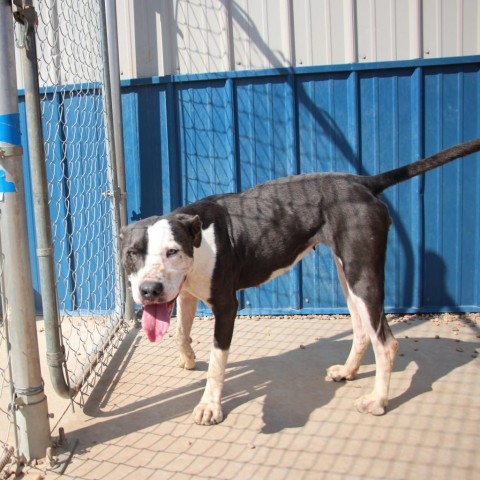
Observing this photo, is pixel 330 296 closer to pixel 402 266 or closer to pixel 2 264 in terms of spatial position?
pixel 402 266

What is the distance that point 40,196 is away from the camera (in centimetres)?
281

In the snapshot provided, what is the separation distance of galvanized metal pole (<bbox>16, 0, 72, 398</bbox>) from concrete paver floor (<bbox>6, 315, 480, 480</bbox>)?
416 mm

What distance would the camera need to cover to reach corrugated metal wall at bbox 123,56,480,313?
475 cm

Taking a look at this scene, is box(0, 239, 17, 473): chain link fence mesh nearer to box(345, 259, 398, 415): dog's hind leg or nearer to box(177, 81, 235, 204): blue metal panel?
box(345, 259, 398, 415): dog's hind leg

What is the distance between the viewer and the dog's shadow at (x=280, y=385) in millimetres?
3207

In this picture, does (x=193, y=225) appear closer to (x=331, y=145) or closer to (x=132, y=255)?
(x=132, y=255)

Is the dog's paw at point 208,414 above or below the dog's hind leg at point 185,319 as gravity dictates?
below

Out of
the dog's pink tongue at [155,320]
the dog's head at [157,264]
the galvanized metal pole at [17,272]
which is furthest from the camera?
the dog's pink tongue at [155,320]

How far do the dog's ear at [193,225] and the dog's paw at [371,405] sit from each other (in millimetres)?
1319

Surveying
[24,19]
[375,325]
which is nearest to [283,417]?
[375,325]

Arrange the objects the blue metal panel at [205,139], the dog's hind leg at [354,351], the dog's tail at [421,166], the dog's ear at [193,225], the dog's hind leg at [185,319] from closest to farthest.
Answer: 1. the dog's ear at [193,225]
2. the dog's tail at [421,166]
3. the dog's hind leg at [354,351]
4. the dog's hind leg at [185,319]
5. the blue metal panel at [205,139]

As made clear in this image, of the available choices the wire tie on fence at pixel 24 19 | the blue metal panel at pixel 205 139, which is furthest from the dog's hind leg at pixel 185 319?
the wire tie on fence at pixel 24 19

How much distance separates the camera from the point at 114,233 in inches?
184

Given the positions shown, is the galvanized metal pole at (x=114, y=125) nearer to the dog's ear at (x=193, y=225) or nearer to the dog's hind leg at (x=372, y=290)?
the dog's ear at (x=193, y=225)
